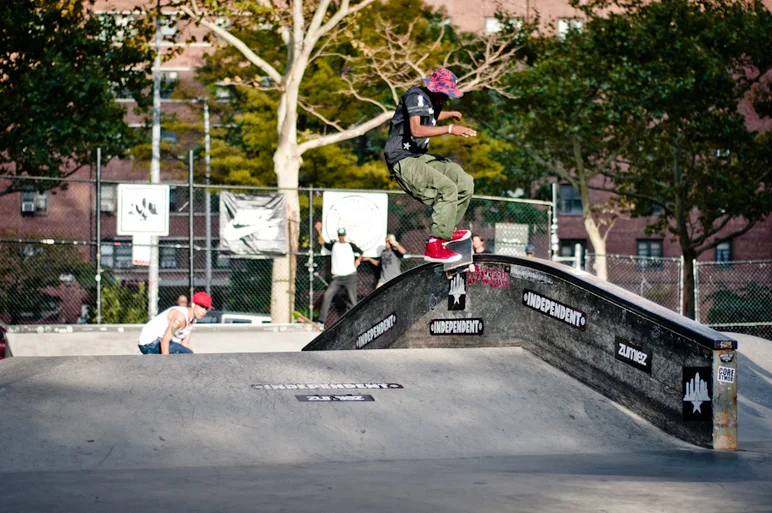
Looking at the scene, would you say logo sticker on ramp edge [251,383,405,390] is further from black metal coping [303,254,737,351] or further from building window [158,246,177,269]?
building window [158,246,177,269]

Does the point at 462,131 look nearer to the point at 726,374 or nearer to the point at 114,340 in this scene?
the point at 726,374

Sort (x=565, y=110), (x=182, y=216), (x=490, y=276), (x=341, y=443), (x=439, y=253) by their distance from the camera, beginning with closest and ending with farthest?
(x=341, y=443) < (x=439, y=253) < (x=490, y=276) < (x=565, y=110) < (x=182, y=216)

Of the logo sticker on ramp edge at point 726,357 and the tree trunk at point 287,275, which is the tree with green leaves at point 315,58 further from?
the logo sticker on ramp edge at point 726,357

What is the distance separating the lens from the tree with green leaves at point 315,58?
21.3m

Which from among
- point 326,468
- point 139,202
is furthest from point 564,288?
point 139,202

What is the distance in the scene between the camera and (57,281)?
25266mm

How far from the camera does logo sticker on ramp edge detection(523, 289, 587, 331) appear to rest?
7.40 meters

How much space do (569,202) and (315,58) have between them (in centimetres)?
2759

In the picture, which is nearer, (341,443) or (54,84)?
(341,443)

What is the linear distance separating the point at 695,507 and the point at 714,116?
26.3 m

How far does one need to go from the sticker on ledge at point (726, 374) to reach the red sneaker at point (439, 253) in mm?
2786

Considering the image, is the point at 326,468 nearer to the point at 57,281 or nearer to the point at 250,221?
the point at 250,221

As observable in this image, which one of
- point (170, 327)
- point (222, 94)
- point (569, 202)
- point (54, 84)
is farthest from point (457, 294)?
point (569, 202)

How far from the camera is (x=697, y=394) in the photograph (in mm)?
6211
